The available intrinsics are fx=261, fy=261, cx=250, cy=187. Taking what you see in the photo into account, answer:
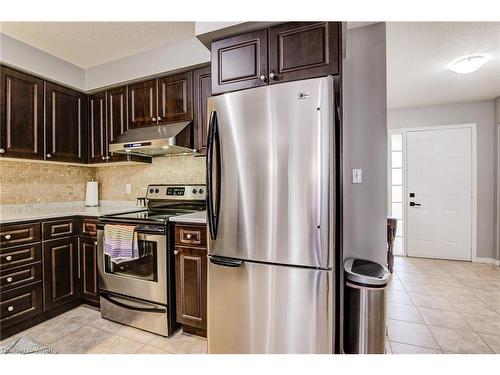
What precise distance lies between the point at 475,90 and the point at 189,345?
4.73 metres

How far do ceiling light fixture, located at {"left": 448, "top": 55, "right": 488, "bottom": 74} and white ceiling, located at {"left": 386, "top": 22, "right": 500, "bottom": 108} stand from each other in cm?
6

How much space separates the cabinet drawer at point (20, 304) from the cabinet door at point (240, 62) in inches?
86.7

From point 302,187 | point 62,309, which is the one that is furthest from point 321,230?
point 62,309

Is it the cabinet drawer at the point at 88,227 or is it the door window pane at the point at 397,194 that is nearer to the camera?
the cabinet drawer at the point at 88,227

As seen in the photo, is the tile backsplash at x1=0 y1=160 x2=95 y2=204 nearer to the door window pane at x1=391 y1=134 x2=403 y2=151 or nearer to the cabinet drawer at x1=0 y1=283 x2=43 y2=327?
the cabinet drawer at x1=0 y1=283 x2=43 y2=327

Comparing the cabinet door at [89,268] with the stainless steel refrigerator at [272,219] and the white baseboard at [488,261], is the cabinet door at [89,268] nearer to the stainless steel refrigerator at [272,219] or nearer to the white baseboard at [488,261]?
the stainless steel refrigerator at [272,219]

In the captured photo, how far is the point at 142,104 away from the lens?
264 cm

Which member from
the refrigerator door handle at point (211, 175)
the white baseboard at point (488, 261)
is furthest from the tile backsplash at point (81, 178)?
the white baseboard at point (488, 261)

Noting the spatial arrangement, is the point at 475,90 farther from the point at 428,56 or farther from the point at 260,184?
the point at 260,184

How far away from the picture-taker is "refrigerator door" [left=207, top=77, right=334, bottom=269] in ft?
4.49

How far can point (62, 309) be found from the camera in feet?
7.89

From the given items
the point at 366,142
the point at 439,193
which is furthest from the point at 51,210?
the point at 439,193

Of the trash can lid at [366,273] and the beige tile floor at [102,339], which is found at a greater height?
the trash can lid at [366,273]

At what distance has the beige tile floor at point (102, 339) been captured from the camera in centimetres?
188
